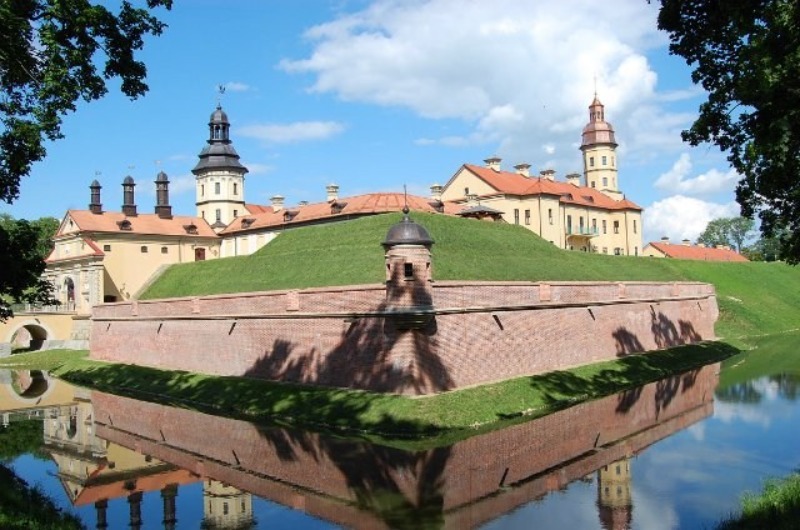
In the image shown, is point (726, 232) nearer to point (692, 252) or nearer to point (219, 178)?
point (692, 252)

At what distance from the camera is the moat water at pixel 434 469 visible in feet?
40.3

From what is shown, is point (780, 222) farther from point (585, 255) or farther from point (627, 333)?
point (585, 255)

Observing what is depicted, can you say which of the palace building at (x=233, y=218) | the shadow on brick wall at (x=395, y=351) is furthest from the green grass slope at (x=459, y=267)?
the shadow on brick wall at (x=395, y=351)

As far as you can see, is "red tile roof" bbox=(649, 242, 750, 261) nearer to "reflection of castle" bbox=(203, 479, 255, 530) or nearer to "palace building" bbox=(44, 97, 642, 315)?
"palace building" bbox=(44, 97, 642, 315)

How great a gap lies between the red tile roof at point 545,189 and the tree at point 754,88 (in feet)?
133

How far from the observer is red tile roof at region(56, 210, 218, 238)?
49344 millimetres

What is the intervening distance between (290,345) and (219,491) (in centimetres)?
829

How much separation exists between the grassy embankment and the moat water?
3.34 ft

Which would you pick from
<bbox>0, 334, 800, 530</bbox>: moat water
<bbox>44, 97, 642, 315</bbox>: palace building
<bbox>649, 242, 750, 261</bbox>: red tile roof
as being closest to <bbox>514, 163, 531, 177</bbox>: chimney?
<bbox>44, 97, 642, 315</bbox>: palace building

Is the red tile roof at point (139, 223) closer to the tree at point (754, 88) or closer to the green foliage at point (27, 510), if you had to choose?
the green foliage at point (27, 510)

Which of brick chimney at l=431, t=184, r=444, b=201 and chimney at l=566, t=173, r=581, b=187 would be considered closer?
brick chimney at l=431, t=184, r=444, b=201

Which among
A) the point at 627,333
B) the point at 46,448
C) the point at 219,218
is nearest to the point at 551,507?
the point at 46,448

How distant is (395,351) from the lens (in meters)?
18.5

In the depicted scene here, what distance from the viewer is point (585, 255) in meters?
45.2
